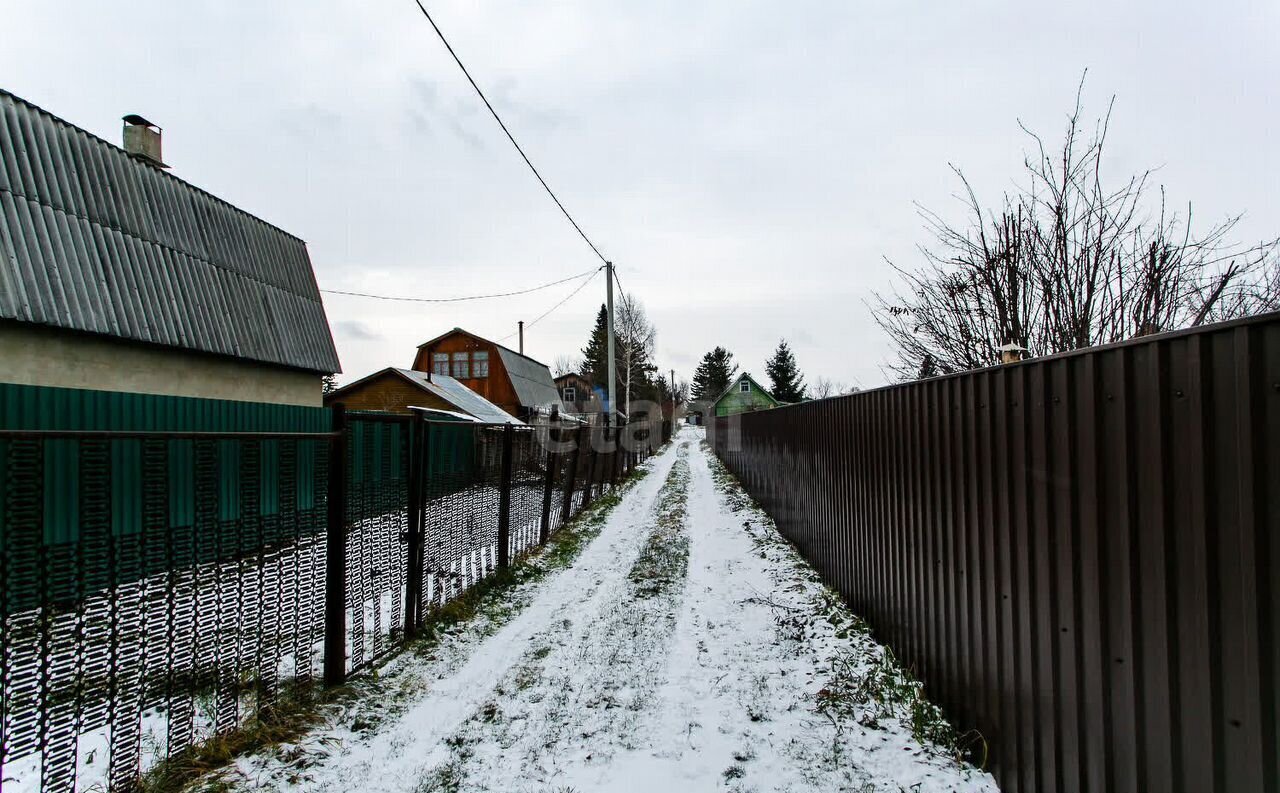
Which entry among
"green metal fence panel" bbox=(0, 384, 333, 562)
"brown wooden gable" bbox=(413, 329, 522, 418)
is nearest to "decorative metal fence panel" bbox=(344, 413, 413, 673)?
"green metal fence panel" bbox=(0, 384, 333, 562)

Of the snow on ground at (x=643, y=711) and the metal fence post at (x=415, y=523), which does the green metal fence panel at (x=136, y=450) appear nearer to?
the metal fence post at (x=415, y=523)

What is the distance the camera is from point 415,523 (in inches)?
169

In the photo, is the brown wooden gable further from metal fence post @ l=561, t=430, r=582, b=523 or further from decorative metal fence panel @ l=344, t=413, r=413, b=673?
decorative metal fence panel @ l=344, t=413, r=413, b=673

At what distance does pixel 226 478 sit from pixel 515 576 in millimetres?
3313

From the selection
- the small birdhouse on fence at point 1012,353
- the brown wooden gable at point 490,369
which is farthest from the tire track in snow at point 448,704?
the brown wooden gable at point 490,369

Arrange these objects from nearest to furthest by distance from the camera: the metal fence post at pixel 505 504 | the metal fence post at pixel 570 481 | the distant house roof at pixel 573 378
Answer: the metal fence post at pixel 505 504
the metal fence post at pixel 570 481
the distant house roof at pixel 573 378

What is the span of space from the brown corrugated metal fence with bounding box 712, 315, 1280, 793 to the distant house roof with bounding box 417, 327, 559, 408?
31.3m

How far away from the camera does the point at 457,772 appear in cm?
257

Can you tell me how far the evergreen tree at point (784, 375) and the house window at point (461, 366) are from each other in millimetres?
32277

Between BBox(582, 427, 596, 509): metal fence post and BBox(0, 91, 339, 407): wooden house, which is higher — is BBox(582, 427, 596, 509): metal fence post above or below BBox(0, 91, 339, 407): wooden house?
below

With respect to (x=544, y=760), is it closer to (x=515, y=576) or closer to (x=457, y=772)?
(x=457, y=772)

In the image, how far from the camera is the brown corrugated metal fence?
1.30 m

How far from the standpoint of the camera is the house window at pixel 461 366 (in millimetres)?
33375

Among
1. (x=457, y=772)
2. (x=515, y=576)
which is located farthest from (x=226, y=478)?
(x=515, y=576)
